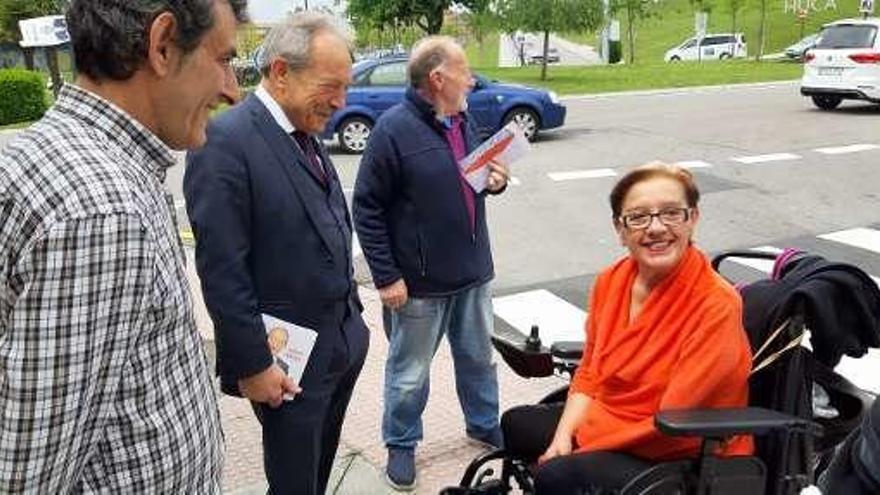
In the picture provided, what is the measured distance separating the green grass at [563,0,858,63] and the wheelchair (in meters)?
50.5

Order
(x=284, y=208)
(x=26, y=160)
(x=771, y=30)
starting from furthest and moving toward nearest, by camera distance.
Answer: (x=771, y=30), (x=284, y=208), (x=26, y=160)

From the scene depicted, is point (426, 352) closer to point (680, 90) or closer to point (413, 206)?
point (413, 206)

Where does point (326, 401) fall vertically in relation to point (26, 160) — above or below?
below

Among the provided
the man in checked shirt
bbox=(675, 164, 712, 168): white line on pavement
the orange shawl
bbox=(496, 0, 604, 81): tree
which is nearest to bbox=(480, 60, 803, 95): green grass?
bbox=(496, 0, 604, 81): tree

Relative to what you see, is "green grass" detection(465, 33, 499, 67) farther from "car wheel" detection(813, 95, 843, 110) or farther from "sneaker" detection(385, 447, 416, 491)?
"sneaker" detection(385, 447, 416, 491)

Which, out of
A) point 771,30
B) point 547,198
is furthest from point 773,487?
point 771,30

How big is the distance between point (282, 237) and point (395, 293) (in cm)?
111

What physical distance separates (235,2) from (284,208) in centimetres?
86

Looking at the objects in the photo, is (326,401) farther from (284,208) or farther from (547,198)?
(547,198)

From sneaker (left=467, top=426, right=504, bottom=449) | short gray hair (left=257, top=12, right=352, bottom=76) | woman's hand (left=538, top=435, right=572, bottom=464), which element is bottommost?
sneaker (left=467, top=426, right=504, bottom=449)

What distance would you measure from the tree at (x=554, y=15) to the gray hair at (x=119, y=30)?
83.4 ft

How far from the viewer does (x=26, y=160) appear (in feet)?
4.54

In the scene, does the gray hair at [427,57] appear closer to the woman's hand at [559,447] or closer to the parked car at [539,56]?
the woman's hand at [559,447]

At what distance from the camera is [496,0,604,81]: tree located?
25953 mm
